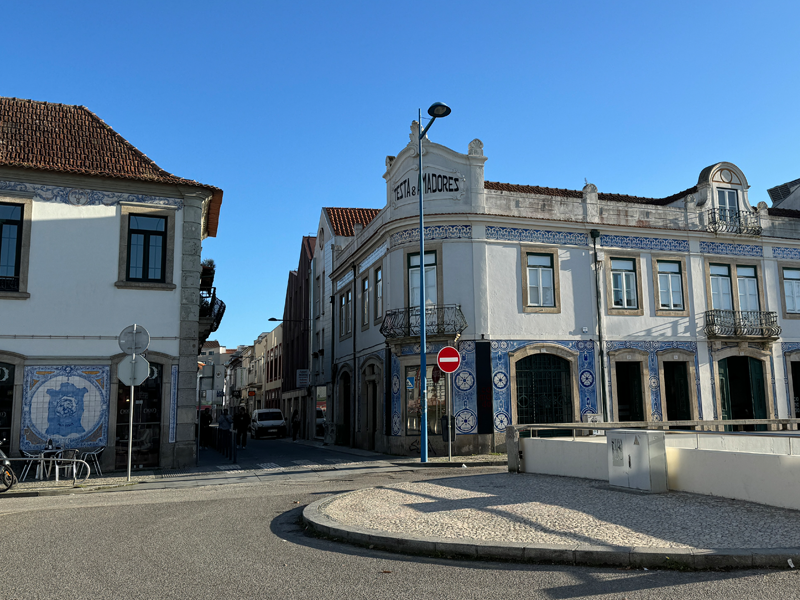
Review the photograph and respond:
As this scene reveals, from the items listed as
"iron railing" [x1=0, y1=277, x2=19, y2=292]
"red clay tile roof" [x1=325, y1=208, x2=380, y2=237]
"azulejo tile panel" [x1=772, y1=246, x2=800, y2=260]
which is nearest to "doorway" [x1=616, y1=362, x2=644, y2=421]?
"azulejo tile panel" [x1=772, y1=246, x2=800, y2=260]

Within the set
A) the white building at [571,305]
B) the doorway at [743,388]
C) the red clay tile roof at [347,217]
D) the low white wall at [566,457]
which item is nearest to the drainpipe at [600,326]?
the white building at [571,305]

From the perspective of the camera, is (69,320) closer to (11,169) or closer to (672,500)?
(11,169)

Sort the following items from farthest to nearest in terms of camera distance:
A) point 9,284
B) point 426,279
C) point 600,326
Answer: point 600,326 → point 426,279 → point 9,284

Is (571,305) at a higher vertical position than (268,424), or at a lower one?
higher

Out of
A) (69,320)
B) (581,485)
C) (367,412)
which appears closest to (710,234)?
(367,412)

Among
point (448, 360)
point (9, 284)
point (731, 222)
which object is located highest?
point (731, 222)

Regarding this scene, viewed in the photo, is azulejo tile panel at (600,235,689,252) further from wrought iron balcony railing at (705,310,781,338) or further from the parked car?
the parked car

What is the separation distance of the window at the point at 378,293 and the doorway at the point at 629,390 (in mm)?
8621

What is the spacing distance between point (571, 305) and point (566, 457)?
1099 cm

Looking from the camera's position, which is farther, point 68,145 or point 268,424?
point 268,424

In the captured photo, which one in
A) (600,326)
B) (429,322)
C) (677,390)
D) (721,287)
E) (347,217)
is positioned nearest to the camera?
(429,322)

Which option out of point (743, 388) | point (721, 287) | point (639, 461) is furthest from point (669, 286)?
point (639, 461)

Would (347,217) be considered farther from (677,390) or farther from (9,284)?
(9,284)

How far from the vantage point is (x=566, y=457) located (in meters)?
13.4
